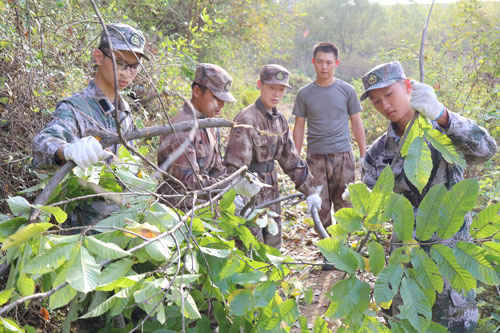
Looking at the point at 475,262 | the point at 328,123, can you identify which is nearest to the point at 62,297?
the point at 475,262

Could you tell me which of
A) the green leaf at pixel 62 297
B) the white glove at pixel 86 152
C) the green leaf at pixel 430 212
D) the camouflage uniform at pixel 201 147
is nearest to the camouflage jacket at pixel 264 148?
the camouflage uniform at pixel 201 147

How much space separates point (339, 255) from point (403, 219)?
23cm

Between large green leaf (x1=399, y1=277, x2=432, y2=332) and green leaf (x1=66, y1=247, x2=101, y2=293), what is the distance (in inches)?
33.2

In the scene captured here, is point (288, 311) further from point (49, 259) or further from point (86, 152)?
point (86, 152)

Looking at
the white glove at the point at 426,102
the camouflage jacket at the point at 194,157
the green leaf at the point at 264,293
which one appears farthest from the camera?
the camouflage jacket at the point at 194,157

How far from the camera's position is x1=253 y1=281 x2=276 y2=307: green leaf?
4.29ft

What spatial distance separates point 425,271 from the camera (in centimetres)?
124

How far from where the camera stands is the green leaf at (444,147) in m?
1.51

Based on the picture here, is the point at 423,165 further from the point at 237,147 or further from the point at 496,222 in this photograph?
the point at 237,147

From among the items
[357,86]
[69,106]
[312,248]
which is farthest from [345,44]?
[69,106]

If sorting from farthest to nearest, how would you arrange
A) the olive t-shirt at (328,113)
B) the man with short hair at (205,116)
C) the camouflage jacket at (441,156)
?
the olive t-shirt at (328,113)
the man with short hair at (205,116)
the camouflage jacket at (441,156)

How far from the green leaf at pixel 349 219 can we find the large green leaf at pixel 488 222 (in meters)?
0.35

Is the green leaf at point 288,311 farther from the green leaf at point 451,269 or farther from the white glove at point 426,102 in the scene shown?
the white glove at point 426,102

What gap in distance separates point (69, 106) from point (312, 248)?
147 inches
